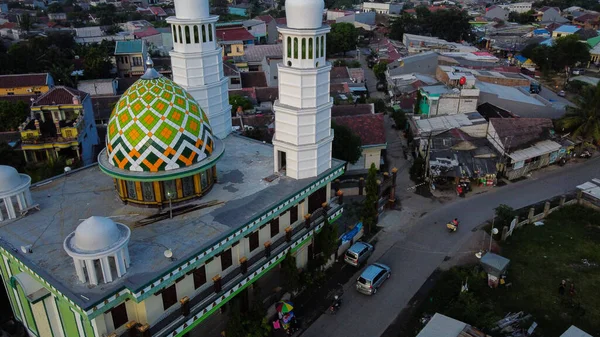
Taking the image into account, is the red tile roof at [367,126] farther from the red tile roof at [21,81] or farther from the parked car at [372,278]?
the red tile roof at [21,81]

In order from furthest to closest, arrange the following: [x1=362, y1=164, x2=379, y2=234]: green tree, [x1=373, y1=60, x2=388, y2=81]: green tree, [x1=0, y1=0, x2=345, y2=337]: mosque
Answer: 1. [x1=373, y1=60, x2=388, y2=81]: green tree
2. [x1=362, y1=164, x2=379, y2=234]: green tree
3. [x1=0, y1=0, x2=345, y2=337]: mosque

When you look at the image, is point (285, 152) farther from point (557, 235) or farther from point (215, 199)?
point (557, 235)

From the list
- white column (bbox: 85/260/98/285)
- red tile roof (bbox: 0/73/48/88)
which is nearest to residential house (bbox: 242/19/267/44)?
red tile roof (bbox: 0/73/48/88)

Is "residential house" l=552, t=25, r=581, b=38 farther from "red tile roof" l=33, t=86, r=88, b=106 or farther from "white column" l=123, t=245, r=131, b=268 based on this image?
"white column" l=123, t=245, r=131, b=268

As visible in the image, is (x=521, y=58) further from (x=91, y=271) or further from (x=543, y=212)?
(x=91, y=271)

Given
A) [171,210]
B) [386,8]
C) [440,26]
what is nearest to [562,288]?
[171,210]

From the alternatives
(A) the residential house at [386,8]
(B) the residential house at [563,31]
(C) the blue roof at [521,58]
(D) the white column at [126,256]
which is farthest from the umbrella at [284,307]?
(A) the residential house at [386,8]
